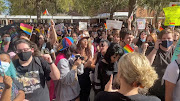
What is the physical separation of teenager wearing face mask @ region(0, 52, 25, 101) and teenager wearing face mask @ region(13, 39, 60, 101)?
0.76ft

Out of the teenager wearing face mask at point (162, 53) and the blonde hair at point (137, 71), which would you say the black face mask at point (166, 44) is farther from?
the blonde hair at point (137, 71)

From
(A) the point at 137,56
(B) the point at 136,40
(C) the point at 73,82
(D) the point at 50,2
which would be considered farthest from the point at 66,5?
(A) the point at 137,56

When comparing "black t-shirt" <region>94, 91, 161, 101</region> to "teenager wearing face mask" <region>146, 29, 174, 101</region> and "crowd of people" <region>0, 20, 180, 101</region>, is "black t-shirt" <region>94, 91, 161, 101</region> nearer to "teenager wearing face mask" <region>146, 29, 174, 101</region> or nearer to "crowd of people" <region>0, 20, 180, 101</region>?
"crowd of people" <region>0, 20, 180, 101</region>

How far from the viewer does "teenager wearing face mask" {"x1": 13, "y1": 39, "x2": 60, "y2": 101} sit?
7.85 ft

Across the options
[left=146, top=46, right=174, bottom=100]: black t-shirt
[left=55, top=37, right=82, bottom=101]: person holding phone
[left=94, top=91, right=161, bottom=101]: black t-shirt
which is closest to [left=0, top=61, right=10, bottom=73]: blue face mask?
[left=55, top=37, right=82, bottom=101]: person holding phone

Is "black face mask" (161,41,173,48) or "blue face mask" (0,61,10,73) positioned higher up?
"black face mask" (161,41,173,48)

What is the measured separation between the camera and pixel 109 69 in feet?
9.18

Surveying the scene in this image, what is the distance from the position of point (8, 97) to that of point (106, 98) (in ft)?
3.55

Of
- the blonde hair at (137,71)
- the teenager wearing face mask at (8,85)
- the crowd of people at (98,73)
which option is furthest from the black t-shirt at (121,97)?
the teenager wearing face mask at (8,85)

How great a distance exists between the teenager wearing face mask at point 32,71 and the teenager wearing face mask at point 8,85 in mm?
231

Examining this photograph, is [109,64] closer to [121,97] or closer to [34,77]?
[34,77]

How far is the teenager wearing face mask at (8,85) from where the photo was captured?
1.75 m

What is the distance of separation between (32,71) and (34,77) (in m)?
0.09

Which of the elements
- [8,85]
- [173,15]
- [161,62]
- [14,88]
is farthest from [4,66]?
[173,15]
